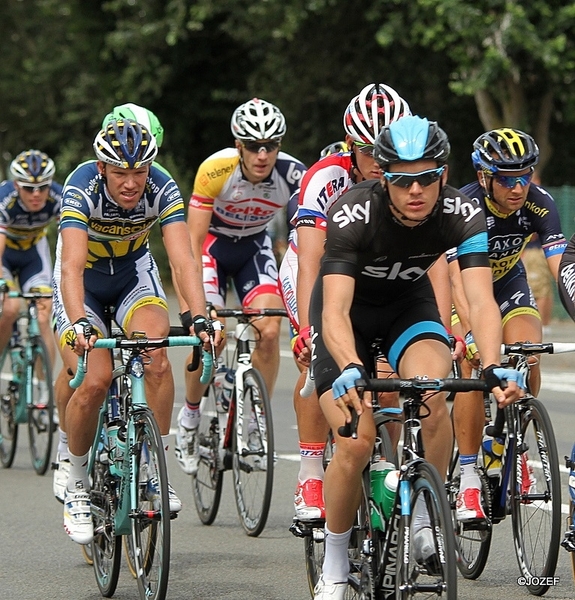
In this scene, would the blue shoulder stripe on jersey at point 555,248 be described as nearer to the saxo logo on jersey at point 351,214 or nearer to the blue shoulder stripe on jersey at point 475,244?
the blue shoulder stripe on jersey at point 475,244

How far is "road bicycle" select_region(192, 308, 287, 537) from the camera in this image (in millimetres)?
7875

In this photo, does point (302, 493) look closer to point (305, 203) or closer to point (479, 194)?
point (305, 203)

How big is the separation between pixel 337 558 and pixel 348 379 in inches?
36.6

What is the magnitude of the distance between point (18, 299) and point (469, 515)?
5.36 meters

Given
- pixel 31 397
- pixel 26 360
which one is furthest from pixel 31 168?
pixel 31 397

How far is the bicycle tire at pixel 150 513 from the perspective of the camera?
576cm

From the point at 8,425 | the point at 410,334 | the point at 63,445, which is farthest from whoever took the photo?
the point at 8,425

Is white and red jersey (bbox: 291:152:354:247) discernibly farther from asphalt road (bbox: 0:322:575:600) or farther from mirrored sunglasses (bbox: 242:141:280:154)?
mirrored sunglasses (bbox: 242:141:280:154)

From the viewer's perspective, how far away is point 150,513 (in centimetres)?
591

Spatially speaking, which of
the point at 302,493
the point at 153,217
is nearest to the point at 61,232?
the point at 153,217

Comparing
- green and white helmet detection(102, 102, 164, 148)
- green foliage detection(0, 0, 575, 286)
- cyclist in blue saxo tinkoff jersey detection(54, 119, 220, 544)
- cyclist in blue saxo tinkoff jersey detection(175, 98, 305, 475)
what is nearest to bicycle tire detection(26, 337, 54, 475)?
cyclist in blue saxo tinkoff jersey detection(175, 98, 305, 475)

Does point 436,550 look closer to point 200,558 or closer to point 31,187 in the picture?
point 200,558

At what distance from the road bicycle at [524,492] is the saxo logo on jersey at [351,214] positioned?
1.18 m

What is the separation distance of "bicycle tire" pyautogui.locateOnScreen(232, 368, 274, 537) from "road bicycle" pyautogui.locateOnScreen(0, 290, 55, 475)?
235cm
